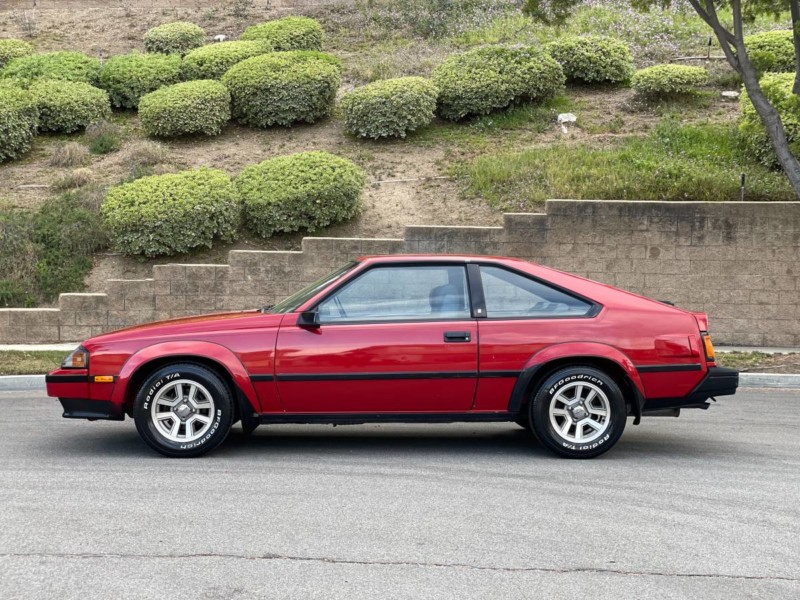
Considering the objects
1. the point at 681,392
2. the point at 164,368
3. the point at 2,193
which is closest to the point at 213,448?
the point at 164,368

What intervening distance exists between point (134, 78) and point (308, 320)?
48.2ft

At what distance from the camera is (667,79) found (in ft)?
62.9

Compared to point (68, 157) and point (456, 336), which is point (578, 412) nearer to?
point (456, 336)

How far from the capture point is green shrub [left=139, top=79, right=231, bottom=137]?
1894cm

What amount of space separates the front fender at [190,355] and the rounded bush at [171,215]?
788cm

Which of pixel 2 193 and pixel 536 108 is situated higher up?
pixel 536 108

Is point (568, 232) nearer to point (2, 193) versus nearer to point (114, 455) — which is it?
point (114, 455)

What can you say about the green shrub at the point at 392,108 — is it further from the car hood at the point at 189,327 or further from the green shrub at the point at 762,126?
the car hood at the point at 189,327

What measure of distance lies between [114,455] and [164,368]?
87cm

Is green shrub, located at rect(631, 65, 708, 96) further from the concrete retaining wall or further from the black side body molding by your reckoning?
the black side body molding

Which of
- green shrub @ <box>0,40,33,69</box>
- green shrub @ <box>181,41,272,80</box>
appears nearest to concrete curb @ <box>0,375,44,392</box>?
green shrub @ <box>181,41,272,80</box>

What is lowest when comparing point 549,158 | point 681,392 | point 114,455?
point 114,455

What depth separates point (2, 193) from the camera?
17812 millimetres

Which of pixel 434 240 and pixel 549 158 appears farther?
pixel 549 158
